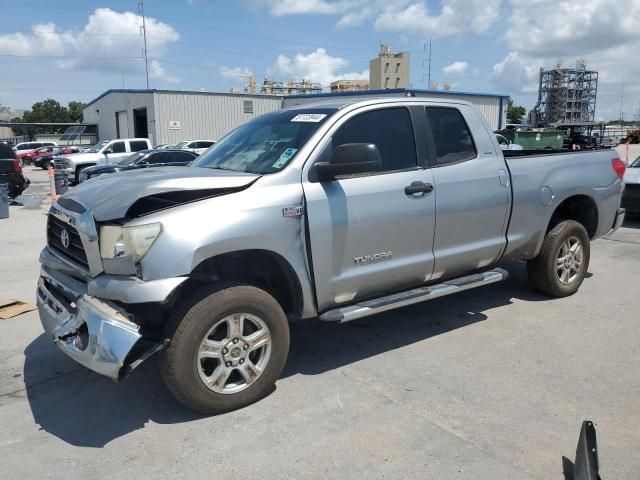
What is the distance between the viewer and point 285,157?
12.7ft

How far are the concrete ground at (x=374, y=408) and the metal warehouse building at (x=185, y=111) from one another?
32.8 metres

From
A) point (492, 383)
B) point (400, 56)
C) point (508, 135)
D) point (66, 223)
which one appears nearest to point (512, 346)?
point (492, 383)

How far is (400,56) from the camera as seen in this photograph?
80.2m

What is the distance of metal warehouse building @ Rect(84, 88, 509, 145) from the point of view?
36.0 metres

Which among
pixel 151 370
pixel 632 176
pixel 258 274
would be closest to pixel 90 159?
pixel 632 176

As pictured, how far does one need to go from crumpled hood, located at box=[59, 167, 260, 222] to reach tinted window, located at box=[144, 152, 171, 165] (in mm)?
13829

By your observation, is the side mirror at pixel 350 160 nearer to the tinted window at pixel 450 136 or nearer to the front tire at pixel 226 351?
the front tire at pixel 226 351

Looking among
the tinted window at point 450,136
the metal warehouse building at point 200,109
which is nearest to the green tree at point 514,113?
the metal warehouse building at point 200,109

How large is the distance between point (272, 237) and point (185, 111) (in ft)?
Result: 116

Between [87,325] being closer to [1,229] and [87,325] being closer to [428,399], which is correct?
[428,399]

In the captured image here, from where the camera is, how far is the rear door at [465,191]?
14.8 ft

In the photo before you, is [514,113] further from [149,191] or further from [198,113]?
[149,191]

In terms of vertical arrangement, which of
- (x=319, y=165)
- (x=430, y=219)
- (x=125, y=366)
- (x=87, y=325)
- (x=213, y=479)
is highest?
(x=319, y=165)

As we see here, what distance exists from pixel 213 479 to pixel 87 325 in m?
1.13
